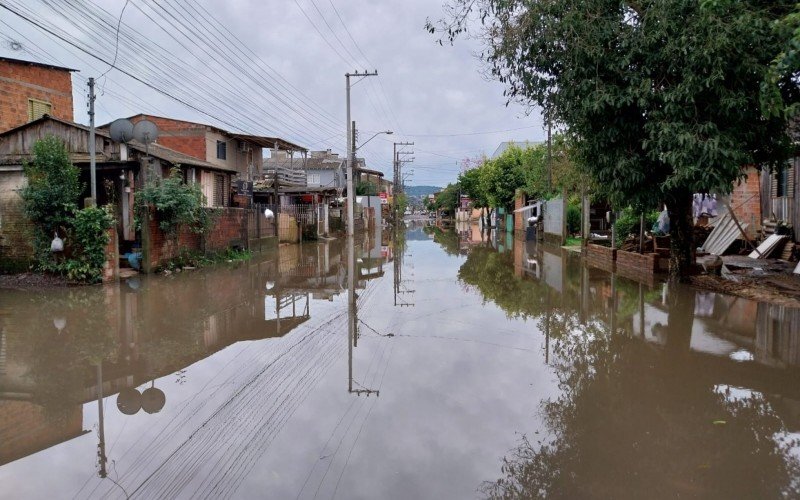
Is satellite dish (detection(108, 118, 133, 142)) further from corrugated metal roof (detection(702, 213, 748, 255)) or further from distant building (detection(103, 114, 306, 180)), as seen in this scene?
corrugated metal roof (detection(702, 213, 748, 255))

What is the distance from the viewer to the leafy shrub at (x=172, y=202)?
1680 cm

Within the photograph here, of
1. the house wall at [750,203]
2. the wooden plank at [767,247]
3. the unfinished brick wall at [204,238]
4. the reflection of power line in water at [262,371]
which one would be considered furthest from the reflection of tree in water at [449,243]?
the reflection of power line in water at [262,371]

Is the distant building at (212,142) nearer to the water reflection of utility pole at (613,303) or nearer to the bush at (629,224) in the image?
the bush at (629,224)

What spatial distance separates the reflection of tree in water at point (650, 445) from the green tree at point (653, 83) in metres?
5.91

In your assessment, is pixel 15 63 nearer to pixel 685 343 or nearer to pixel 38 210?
pixel 38 210

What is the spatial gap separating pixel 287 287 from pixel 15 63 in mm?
16190

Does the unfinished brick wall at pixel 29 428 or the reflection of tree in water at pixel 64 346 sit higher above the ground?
the reflection of tree in water at pixel 64 346

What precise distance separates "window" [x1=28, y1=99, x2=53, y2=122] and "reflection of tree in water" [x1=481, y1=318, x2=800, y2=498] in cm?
2450

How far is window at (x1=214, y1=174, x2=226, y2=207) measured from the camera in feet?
85.9

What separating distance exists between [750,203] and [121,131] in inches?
797

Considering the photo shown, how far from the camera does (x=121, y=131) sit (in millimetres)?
16281

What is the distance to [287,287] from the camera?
15.4m

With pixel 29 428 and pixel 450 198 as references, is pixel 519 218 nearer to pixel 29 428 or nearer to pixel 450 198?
pixel 29 428

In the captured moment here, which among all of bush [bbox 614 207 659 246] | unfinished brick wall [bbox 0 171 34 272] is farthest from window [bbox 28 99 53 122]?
bush [bbox 614 207 659 246]
